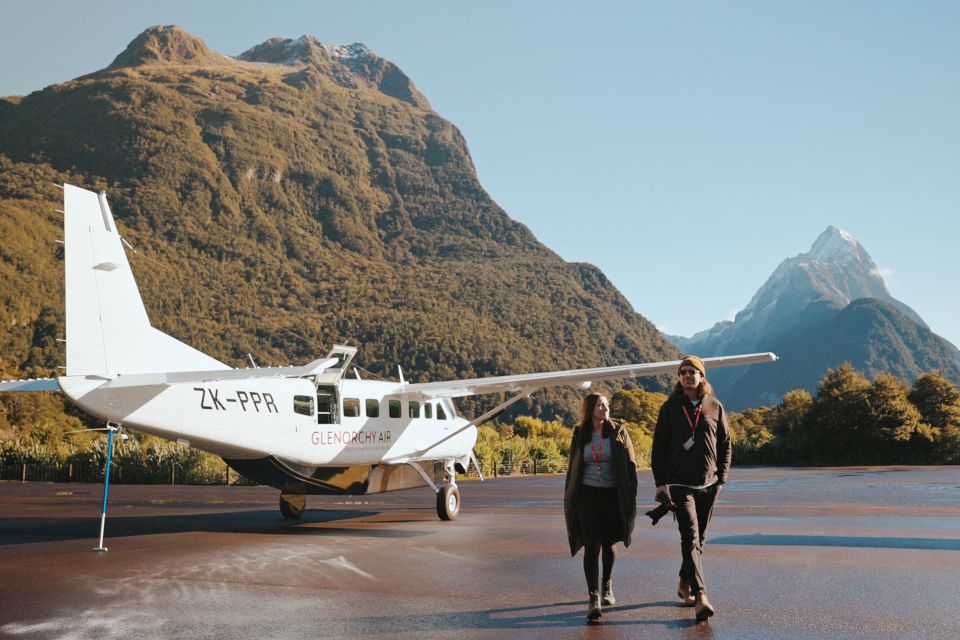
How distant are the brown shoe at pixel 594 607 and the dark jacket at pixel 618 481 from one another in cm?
42

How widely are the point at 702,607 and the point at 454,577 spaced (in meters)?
3.09

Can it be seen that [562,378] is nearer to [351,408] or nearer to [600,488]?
[351,408]

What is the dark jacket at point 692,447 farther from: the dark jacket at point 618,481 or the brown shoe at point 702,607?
the brown shoe at point 702,607

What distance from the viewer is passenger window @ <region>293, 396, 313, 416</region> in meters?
13.0

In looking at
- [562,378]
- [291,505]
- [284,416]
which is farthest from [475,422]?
[284,416]

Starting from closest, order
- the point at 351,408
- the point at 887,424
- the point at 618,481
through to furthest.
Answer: the point at 618,481 < the point at 351,408 < the point at 887,424

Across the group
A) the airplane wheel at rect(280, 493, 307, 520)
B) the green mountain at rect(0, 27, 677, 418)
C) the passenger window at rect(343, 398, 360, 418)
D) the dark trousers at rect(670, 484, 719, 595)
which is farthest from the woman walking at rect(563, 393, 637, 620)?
the green mountain at rect(0, 27, 677, 418)

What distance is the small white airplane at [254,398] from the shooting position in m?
10.3

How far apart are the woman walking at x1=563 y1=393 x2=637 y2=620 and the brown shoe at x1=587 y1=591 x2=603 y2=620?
9.9 inches

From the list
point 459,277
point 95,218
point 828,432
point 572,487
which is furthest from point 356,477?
point 459,277

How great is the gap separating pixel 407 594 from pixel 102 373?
5.15 m

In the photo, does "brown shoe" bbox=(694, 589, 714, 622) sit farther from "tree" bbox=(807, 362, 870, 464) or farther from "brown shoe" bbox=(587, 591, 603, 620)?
"tree" bbox=(807, 362, 870, 464)

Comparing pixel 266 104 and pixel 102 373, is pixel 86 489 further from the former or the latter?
pixel 266 104

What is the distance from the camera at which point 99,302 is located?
10.4 m
